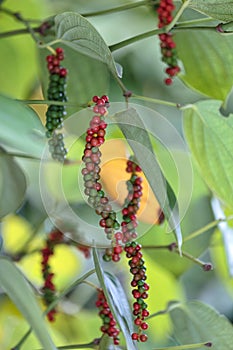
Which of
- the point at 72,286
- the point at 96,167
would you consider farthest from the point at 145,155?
the point at 72,286

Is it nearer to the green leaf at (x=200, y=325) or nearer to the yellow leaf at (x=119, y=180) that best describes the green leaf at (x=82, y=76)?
the yellow leaf at (x=119, y=180)

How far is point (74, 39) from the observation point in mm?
485

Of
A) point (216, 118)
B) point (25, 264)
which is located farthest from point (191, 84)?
point (25, 264)

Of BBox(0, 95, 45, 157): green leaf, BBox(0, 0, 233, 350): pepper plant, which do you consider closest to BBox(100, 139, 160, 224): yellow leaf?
BBox(0, 0, 233, 350): pepper plant

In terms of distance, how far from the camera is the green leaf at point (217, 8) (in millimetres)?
475

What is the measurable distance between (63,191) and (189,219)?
135mm

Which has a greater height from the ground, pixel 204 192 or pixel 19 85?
pixel 19 85

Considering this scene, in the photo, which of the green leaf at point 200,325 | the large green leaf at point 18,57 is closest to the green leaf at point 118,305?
the green leaf at point 200,325

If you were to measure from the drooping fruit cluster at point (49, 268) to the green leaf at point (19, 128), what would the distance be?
0.17m

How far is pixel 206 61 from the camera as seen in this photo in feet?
2.11

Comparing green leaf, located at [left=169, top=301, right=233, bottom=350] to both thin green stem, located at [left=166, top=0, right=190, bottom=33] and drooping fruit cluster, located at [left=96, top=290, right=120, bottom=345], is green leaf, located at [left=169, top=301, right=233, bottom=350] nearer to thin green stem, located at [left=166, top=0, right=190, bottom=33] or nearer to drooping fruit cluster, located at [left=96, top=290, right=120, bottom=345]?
drooping fruit cluster, located at [left=96, top=290, right=120, bottom=345]

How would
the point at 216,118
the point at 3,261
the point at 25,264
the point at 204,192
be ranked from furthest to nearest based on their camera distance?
the point at 25,264, the point at 204,192, the point at 216,118, the point at 3,261

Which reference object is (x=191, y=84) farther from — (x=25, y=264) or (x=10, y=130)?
(x=25, y=264)

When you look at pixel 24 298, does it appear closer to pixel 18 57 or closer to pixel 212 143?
pixel 212 143
